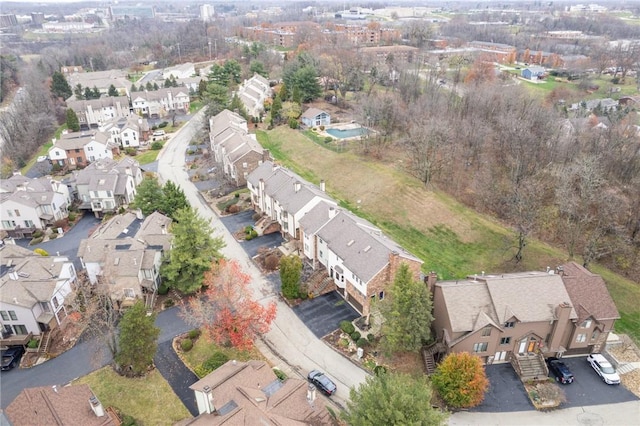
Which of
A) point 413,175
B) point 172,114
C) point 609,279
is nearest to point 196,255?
point 413,175

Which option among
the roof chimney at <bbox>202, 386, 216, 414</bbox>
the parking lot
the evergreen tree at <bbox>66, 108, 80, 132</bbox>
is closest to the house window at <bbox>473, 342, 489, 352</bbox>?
the parking lot

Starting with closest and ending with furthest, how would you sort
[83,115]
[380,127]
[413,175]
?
1. [413,175]
2. [380,127]
3. [83,115]

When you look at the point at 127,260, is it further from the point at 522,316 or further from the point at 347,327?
Answer: the point at 522,316

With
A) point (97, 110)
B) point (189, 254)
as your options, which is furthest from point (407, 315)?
point (97, 110)

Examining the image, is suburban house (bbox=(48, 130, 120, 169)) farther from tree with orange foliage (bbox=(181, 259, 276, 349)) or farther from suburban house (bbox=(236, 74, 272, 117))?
tree with orange foliage (bbox=(181, 259, 276, 349))

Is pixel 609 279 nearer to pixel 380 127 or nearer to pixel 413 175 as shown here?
pixel 413 175
